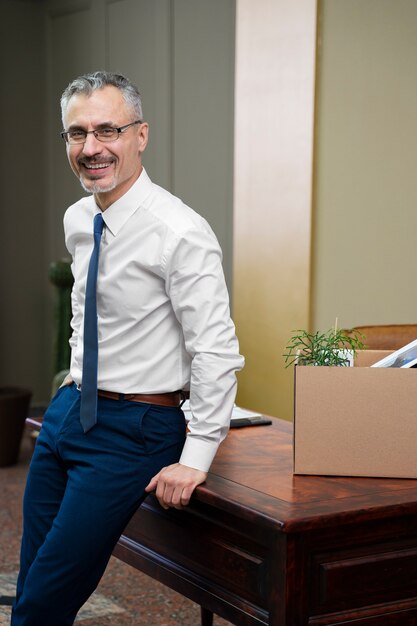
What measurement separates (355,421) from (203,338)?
0.37m

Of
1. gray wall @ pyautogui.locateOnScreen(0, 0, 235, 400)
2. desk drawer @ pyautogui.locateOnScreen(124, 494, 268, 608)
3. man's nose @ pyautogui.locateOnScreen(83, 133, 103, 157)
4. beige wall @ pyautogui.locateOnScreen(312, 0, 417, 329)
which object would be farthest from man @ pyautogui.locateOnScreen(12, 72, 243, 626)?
gray wall @ pyautogui.locateOnScreen(0, 0, 235, 400)

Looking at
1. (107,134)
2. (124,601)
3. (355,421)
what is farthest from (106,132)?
(124,601)

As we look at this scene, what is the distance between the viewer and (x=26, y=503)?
220cm

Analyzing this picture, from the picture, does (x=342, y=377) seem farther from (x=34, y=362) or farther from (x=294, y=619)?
(x=34, y=362)

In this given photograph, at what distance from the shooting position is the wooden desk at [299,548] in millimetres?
1780

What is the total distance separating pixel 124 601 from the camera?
11.3 feet

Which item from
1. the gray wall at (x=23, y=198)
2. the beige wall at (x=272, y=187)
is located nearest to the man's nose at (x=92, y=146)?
the beige wall at (x=272, y=187)

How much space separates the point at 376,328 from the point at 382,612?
52.0 inches

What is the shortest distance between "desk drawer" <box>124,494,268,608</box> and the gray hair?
0.92 metres

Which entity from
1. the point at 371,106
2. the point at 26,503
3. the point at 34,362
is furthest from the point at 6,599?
the point at 34,362

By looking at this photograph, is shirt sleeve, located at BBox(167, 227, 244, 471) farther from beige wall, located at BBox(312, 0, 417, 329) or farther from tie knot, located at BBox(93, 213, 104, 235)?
beige wall, located at BBox(312, 0, 417, 329)

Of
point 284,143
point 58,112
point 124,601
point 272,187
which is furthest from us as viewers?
point 58,112

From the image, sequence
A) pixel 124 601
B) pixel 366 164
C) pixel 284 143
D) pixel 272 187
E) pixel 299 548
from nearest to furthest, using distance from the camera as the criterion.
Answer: pixel 299 548 < pixel 124 601 < pixel 366 164 < pixel 284 143 < pixel 272 187

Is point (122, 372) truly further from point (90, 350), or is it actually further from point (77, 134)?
point (77, 134)
